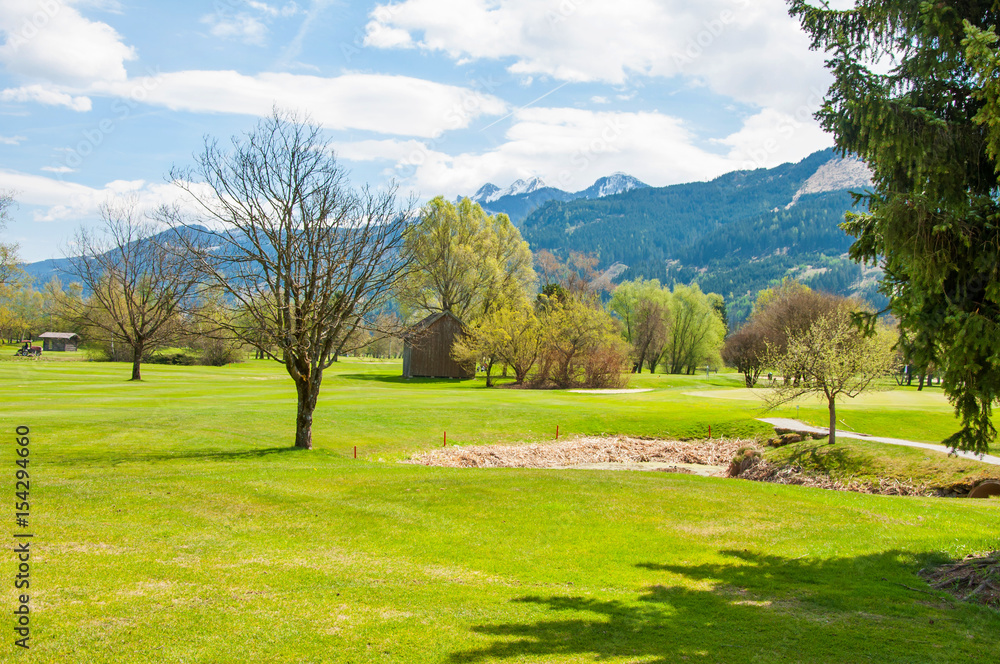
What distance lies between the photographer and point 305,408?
19.6 m

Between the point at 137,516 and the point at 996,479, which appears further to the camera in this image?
the point at 996,479

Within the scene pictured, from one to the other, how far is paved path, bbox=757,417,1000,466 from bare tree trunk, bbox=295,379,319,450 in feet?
66.2

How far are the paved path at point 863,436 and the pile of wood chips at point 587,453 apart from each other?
262 centimetres

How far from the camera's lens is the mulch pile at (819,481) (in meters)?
18.3

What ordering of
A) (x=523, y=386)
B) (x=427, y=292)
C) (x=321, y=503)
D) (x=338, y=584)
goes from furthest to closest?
(x=427, y=292), (x=523, y=386), (x=321, y=503), (x=338, y=584)

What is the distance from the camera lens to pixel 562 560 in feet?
30.8

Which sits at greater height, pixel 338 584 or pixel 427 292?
pixel 427 292

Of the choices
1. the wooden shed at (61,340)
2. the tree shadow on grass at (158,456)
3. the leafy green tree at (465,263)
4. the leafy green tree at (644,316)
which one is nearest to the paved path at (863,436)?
the tree shadow on grass at (158,456)

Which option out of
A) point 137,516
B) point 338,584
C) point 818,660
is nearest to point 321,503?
point 137,516

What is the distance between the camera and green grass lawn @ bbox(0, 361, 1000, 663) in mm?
5871

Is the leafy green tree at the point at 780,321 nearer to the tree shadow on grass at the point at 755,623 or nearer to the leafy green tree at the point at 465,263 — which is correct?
the leafy green tree at the point at 465,263

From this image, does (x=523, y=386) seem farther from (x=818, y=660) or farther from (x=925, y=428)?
(x=818, y=660)

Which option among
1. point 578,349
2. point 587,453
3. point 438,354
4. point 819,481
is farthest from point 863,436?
point 438,354

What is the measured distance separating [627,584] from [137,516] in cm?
827
